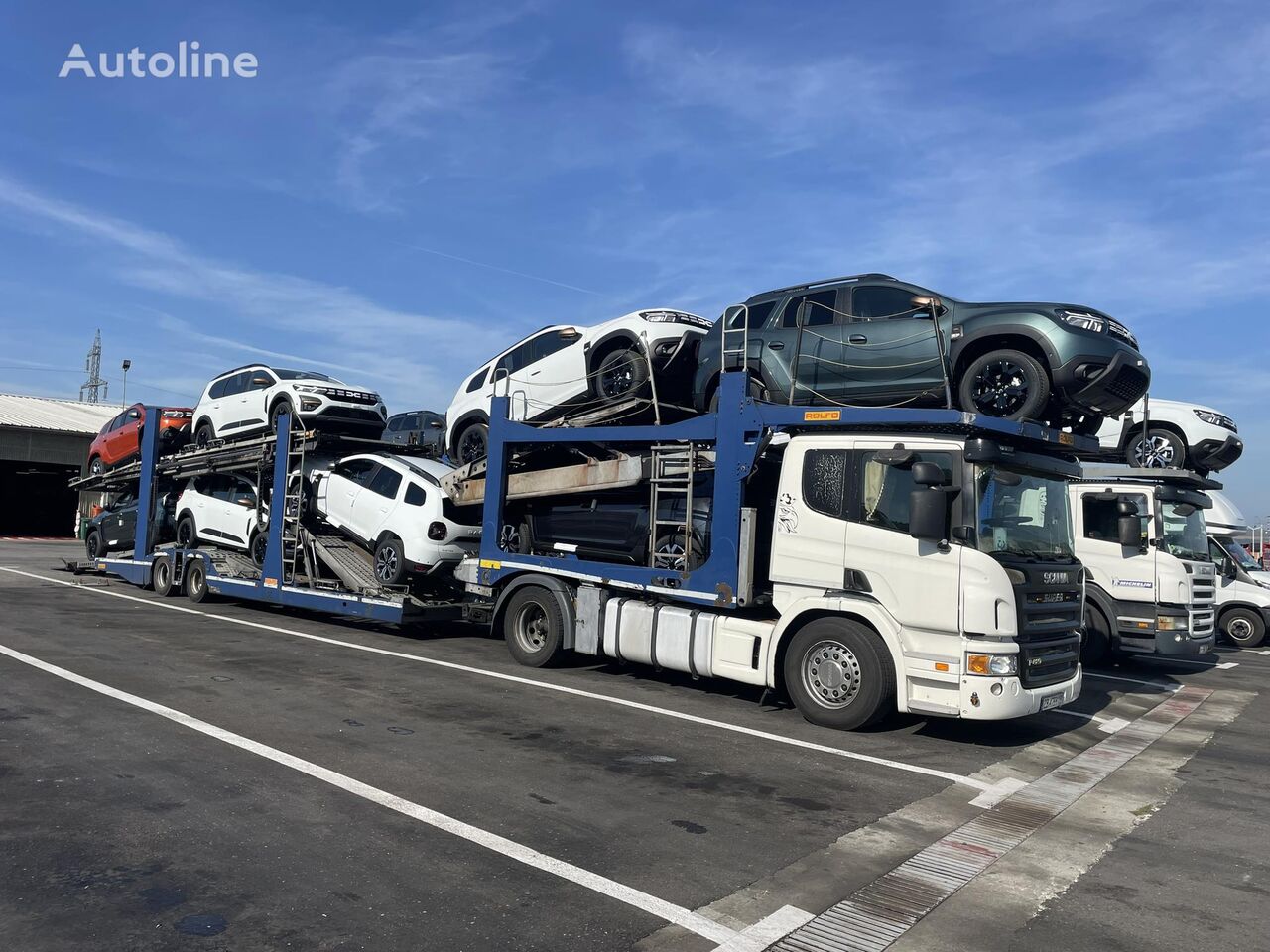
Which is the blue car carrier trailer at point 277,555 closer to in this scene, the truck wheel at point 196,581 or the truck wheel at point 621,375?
the truck wheel at point 196,581

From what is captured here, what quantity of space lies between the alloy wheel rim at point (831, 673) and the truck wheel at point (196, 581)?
11.6 m

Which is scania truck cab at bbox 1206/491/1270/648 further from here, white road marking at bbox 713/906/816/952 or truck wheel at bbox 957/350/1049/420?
white road marking at bbox 713/906/816/952

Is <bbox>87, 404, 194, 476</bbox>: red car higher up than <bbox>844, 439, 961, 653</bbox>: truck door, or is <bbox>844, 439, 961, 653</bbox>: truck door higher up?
<bbox>87, 404, 194, 476</bbox>: red car

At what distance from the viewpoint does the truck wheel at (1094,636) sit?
11898 millimetres

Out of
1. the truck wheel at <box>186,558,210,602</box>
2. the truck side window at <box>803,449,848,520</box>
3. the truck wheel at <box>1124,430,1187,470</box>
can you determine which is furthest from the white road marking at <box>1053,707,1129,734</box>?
the truck wheel at <box>186,558,210,602</box>

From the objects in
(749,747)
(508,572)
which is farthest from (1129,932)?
(508,572)

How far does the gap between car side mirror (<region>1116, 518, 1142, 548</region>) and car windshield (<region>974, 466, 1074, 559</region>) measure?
3.12 meters

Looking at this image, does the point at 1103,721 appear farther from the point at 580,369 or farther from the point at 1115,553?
the point at 580,369

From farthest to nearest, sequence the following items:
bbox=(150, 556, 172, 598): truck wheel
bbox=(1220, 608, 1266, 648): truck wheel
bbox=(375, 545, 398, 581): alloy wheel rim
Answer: bbox=(150, 556, 172, 598): truck wheel → bbox=(1220, 608, 1266, 648): truck wheel → bbox=(375, 545, 398, 581): alloy wheel rim

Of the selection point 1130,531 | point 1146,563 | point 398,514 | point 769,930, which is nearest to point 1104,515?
point 1146,563

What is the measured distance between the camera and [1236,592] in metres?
16.3

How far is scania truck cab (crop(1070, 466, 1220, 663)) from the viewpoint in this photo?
11.5 meters

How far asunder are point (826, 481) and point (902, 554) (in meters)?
0.96

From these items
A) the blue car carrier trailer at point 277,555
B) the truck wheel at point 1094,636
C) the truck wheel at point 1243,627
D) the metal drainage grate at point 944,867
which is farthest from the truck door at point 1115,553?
the blue car carrier trailer at point 277,555
